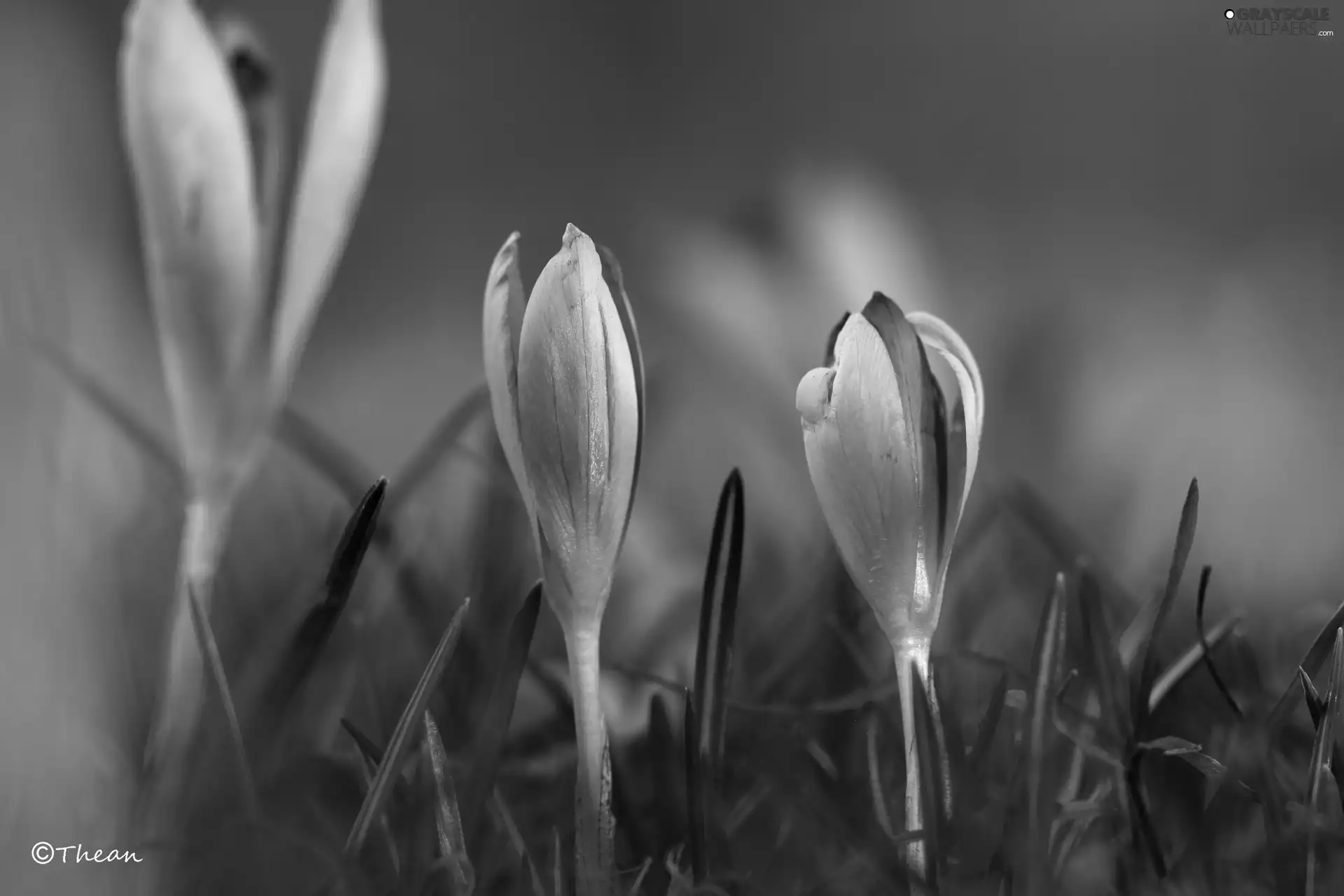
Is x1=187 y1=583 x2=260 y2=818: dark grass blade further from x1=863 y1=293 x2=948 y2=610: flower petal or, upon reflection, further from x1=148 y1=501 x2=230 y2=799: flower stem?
x1=863 y1=293 x2=948 y2=610: flower petal

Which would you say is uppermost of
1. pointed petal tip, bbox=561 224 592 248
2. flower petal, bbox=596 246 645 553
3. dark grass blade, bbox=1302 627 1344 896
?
pointed petal tip, bbox=561 224 592 248

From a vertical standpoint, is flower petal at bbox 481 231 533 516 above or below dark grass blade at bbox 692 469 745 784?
above

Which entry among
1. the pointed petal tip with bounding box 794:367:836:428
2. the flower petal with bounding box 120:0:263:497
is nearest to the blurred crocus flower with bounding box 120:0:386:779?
→ the flower petal with bounding box 120:0:263:497

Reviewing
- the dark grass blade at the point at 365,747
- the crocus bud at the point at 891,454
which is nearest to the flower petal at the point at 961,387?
the crocus bud at the point at 891,454

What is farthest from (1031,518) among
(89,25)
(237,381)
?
(89,25)

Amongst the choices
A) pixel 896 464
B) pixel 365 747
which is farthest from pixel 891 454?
pixel 365 747

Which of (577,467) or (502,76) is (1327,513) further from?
(502,76)
